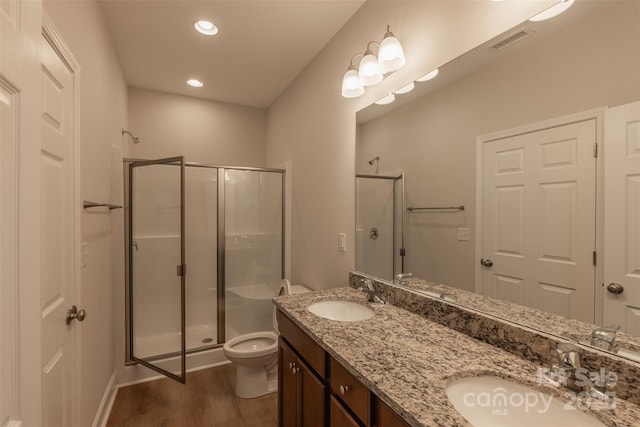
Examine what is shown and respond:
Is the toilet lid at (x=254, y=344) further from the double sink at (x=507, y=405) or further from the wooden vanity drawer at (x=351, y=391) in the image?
the double sink at (x=507, y=405)

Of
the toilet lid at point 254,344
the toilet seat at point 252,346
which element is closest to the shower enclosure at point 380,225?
the toilet seat at point 252,346

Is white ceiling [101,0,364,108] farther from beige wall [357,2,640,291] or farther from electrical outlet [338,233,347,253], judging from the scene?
electrical outlet [338,233,347,253]

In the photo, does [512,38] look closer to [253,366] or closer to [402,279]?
[402,279]

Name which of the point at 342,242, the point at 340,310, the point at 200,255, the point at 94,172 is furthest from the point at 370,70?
the point at 200,255

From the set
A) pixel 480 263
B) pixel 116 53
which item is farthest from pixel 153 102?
pixel 480 263

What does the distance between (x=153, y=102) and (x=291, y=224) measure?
1950mm

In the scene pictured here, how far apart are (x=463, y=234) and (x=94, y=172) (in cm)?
206

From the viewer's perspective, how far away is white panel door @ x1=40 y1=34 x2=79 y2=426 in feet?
3.59

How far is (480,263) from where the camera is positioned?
3.88ft

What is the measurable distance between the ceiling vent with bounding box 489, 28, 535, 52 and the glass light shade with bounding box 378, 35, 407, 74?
434mm

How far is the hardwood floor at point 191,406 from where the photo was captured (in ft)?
6.38

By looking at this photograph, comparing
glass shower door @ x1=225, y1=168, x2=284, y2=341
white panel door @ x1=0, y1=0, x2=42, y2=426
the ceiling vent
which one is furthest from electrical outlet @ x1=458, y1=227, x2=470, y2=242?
glass shower door @ x1=225, y1=168, x2=284, y2=341

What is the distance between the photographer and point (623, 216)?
2.62 feet

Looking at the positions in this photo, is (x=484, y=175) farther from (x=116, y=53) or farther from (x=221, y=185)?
(x=116, y=53)
